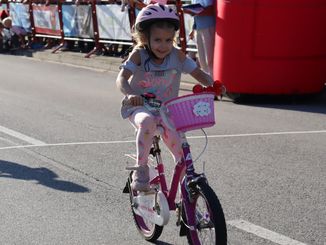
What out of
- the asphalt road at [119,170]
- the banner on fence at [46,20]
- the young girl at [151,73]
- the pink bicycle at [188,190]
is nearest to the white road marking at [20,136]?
the asphalt road at [119,170]

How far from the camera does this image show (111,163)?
23.9ft

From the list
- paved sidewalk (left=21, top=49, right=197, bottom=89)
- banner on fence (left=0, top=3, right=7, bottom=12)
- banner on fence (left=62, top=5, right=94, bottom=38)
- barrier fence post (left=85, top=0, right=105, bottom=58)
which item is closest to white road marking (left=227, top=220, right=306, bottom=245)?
paved sidewalk (left=21, top=49, right=197, bottom=89)

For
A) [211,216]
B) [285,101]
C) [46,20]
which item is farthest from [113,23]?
[211,216]

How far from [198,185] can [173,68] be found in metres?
0.91

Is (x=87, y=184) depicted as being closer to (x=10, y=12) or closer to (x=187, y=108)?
(x=187, y=108)

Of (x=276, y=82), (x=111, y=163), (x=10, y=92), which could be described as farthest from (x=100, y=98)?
(x=111, y=163)

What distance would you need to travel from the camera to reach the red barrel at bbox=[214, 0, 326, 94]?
10.6 m

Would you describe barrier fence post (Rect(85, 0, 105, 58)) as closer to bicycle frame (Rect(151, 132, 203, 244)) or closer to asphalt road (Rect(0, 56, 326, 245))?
asphalt road (Rect(0, 56, 326, 245))

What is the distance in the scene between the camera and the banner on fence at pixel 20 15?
2197 centimetres

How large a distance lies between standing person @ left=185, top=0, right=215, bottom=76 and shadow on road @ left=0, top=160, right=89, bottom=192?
5.31 m

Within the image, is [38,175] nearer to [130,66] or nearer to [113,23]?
[130,66]

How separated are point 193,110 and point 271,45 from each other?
23.0ft

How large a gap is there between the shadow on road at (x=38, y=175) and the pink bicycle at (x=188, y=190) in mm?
1860

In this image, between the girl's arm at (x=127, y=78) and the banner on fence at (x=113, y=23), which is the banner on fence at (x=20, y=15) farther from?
the girl's arm at (x=127, y=78)
